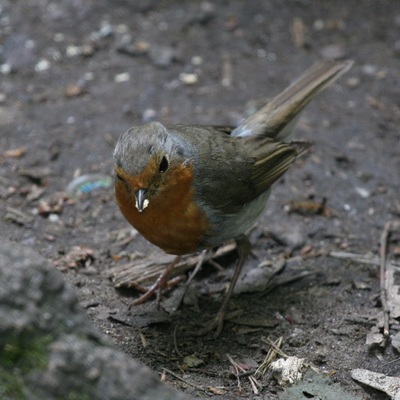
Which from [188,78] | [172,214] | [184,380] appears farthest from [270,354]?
[188,78]

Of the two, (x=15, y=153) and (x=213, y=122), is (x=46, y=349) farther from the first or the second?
(x=213, y=122)

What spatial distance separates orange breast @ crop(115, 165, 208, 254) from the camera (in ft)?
14.5

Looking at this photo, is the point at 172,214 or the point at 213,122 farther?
the point at 213,122

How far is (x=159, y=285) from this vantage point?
5195 mm

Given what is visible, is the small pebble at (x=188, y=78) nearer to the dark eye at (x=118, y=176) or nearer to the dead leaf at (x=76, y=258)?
the dead leaf at (x=76, y=258)

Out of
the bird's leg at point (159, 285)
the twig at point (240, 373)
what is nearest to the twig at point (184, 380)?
the twig at point (240, 373)

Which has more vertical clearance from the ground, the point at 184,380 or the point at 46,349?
the point at 46,349

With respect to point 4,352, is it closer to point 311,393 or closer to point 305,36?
point 311,393

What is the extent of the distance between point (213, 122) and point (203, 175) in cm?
229

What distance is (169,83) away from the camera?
7.55 meters

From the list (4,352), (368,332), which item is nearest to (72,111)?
(368,332)

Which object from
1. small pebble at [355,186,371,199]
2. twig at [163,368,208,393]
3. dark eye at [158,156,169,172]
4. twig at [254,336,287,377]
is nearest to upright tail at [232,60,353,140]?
small pebble at [355,186,371,199]

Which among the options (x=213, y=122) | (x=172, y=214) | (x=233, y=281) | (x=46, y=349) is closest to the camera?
(x=46, y=349)

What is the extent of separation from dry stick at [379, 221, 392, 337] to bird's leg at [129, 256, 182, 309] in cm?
147
